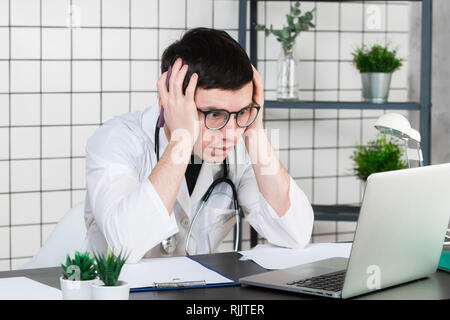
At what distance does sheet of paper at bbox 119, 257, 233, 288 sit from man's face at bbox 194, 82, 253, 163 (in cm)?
35

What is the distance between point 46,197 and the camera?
2959mm

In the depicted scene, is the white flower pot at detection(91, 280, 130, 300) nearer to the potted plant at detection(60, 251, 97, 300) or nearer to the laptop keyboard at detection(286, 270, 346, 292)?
the potted plant at detection(60, 251, 97, 300)

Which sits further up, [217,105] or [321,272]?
[217,105]

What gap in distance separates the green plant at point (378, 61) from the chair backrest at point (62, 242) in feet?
5.14

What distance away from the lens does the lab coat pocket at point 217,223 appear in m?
2.05

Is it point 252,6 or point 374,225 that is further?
point 252,6

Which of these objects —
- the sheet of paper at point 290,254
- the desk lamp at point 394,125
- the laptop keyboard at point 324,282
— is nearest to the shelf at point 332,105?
the sheet of paper at point 290,254

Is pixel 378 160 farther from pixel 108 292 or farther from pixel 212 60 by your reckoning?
pixel 108 292

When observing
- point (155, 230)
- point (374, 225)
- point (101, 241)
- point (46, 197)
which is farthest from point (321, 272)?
point (46, 197)

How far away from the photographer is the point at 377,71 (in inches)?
117

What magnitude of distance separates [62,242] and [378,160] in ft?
5.26

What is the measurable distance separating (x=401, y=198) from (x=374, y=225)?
0.28 feet

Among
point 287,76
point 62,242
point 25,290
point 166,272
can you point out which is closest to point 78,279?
point 25,290

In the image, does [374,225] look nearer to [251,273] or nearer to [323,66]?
[251,273]
